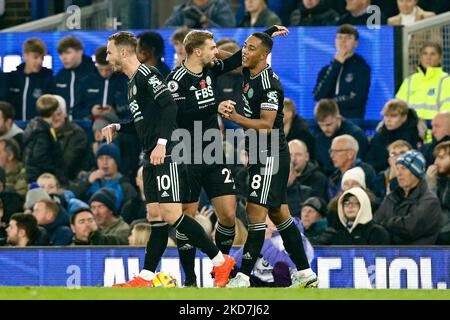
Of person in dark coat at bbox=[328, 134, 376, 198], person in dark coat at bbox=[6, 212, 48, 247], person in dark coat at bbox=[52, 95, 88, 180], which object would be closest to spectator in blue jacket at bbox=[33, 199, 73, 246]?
person in dark coat at bbox=[6, 212, 48, 247]

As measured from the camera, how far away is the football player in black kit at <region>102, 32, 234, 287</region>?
12398 mm

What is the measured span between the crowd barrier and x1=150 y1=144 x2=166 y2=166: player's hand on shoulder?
81.3 inches

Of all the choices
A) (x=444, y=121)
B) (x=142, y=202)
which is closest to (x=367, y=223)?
(x=444, y=121)

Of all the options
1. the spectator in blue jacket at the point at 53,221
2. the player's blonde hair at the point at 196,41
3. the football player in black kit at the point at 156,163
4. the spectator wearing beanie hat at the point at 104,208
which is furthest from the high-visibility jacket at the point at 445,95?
the football player in black kit at the point at 156,163

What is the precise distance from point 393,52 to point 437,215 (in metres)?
3.35

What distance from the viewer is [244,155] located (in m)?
16.1

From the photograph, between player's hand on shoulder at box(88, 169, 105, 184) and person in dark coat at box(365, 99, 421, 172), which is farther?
player's hand on shoulder at box(88, 169, 105, 184)

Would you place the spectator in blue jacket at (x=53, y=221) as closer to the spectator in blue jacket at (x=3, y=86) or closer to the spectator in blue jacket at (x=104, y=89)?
the spectator in blue jacket at (x=104, y=89)

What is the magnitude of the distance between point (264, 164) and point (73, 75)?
18.2ft

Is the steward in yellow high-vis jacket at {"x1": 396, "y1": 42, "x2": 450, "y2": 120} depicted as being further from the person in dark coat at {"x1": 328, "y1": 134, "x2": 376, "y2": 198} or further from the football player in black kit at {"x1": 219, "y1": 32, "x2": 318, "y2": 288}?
the football player in black kit at {"x1": 219, "y1": 32, "x2": 318, "y2": 288}

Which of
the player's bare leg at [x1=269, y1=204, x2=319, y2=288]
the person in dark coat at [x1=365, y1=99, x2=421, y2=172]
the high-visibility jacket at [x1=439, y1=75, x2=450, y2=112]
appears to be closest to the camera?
the player's bare leg at [x1=269, y1=204, x2=319, y2=288]

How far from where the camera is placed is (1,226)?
1598 centimetres

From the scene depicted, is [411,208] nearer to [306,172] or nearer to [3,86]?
[306,172]

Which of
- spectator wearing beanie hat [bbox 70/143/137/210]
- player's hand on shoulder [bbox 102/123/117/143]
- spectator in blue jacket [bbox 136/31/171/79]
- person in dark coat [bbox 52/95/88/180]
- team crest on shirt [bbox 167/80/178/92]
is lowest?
spectator wearing beanie hat [bbox 70/143/137/210]
